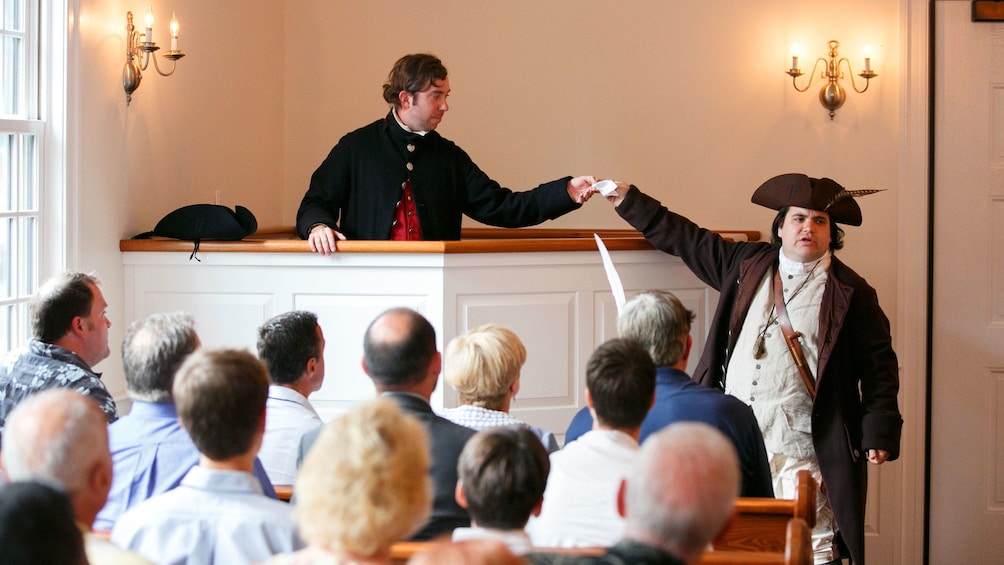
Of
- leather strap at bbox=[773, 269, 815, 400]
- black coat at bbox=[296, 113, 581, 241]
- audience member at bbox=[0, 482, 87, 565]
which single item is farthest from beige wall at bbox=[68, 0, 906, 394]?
audience member at bbox=[0, 482, 87, 565]

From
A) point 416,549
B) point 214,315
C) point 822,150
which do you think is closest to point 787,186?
point 822,150

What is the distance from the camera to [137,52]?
14.1 ft

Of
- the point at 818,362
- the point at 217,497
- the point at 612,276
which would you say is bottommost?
the point at 217,497

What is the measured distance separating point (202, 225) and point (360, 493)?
2844mm

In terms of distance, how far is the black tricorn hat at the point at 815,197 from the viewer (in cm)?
376

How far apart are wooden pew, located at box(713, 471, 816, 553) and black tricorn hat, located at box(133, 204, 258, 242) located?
2.39 metres

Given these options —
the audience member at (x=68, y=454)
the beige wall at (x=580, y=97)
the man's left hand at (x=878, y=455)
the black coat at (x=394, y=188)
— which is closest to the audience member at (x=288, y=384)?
the audience member at (x=68, y=454)

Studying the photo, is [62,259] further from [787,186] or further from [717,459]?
[717,459]

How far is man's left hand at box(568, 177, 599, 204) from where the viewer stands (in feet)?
13.9

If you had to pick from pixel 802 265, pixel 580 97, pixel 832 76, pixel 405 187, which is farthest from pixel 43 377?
pixel 832 76

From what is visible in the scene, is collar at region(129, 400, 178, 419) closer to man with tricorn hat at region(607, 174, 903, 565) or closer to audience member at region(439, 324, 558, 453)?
Answer: audience member at region(439, 324, 558, 453)

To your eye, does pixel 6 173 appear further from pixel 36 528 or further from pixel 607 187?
pixel 36 528

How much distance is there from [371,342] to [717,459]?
1128 millimetres

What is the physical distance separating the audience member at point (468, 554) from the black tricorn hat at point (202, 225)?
308 cm
